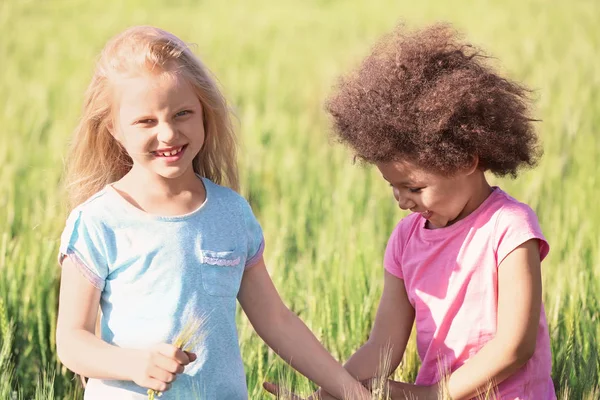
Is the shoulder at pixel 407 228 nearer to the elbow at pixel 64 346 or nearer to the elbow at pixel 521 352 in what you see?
the elbow at pixel 521 352

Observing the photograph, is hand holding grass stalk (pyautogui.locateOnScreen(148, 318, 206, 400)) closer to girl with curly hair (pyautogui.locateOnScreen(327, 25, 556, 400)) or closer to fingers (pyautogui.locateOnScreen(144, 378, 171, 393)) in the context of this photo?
fingers (pyautogui.locateOnScreen(144, 378, 171, 393))

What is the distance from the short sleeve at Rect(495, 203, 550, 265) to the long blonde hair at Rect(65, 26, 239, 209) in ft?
2.04

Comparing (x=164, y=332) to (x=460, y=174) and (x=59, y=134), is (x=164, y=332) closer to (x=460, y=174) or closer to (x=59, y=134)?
(x=460, y=174)

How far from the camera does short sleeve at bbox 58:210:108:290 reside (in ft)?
7.27

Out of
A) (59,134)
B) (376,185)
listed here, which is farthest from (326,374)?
(59,134)

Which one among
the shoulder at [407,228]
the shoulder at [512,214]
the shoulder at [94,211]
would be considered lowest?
the shoulder at [407,228]

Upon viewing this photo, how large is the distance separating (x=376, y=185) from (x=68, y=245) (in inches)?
103

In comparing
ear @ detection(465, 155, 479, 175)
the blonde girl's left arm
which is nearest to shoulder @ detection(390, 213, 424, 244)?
ear @ detection(465, 155, 479, 175)

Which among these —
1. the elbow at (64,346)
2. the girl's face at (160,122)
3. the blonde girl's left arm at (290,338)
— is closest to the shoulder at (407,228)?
the blonde girl's left arm at (290,338)

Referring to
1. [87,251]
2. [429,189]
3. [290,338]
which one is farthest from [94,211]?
[429,189]

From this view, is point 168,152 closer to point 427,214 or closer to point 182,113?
point 182,113

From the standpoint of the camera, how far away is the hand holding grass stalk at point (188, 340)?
6.46 feet

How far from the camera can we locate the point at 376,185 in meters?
4.71

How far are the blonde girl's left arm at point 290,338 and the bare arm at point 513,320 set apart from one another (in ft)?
0.94
